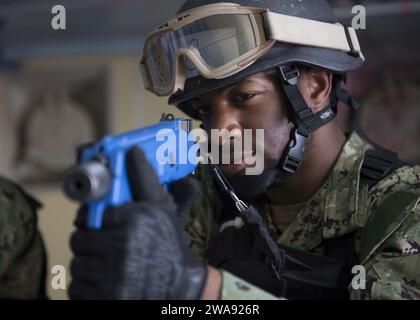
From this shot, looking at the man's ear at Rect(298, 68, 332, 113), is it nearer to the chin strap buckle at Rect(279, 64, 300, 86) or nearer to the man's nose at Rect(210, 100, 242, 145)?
the chin strap buckle at Rect(279, 64, 300, 86)

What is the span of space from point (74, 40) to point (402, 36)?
1.44 meters

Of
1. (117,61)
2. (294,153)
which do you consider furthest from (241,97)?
(117,61)

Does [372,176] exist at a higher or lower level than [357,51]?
lower

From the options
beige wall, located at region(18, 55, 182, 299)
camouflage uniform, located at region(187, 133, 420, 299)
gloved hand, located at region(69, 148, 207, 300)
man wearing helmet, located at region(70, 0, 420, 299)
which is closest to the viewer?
gloved hand, located at region(69, 148, 207, 300)

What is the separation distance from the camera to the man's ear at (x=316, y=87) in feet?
4.57

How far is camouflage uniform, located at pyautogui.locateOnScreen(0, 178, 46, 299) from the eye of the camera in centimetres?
152

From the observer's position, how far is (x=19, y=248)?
1.55 metres

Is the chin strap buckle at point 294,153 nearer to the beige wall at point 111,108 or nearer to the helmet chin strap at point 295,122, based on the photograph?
the helmet chin strap at point 295,122

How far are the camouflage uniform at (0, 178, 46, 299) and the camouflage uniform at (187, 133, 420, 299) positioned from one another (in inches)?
14.5

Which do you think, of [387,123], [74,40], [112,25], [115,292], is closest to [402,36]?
[387,123]

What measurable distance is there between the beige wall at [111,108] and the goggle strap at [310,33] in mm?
1818

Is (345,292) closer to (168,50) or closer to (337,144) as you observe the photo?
(337,144)

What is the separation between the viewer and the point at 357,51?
1.44 meters

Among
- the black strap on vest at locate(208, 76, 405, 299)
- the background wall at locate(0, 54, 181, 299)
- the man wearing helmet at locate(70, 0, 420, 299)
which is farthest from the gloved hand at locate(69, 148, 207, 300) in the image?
the background wall at locate(0, 54, 181, 299)
